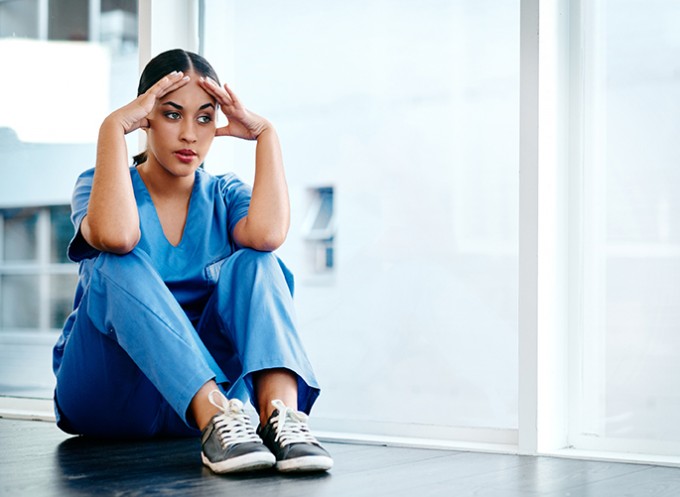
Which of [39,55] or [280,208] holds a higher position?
[39,55]

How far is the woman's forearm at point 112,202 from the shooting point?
1683 mm

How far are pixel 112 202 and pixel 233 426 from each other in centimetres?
47

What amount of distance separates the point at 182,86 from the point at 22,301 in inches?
48.9

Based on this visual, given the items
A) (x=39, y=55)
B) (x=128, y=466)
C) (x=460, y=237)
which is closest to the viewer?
(x=128, y=466)

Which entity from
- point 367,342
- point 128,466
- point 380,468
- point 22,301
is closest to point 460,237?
point 367,342

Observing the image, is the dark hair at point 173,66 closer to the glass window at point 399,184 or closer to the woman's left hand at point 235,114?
the woman's left hand at point 235,114

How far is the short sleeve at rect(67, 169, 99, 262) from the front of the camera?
1.82m

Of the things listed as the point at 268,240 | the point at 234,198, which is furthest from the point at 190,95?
the point at 268,240

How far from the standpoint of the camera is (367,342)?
2342 millimetres

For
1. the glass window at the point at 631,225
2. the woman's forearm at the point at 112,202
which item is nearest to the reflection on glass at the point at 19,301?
the woman's forearm at the point at 112,202

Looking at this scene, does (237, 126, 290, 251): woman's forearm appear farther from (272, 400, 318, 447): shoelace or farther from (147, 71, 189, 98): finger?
(272, 400, 318, 447): shoelace

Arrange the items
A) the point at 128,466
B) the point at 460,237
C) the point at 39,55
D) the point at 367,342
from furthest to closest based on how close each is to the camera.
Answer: the point at 39,55 < the point at 367,342 < the point at 460,237 < the point at 128,466

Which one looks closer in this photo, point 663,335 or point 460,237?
point 663,335

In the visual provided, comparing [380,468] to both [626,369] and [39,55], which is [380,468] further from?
[39,55]
